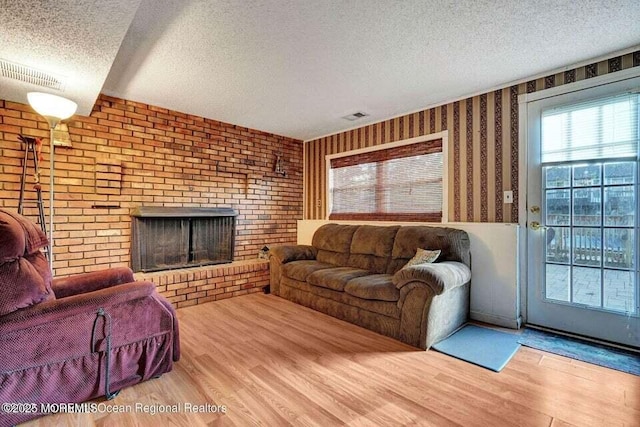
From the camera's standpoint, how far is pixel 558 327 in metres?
2.66

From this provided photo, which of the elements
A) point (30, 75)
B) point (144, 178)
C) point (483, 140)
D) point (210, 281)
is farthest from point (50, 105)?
point (483, 140)

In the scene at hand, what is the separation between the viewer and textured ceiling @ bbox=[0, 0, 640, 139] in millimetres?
1781

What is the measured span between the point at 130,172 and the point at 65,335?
7.16 feet

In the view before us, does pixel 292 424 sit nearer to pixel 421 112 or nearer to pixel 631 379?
pixel 631 379

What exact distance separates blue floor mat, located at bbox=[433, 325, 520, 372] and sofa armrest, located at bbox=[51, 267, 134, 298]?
2626 millimetres

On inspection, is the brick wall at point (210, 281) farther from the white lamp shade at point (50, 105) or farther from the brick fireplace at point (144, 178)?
the white lamp shade at point (50, 105)

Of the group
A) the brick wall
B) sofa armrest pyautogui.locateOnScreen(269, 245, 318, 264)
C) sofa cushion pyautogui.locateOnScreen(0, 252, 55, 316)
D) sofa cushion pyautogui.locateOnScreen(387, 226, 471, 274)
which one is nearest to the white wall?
sofa cushion pyautogui.locateOnScreen(387, 226, 471, 274)

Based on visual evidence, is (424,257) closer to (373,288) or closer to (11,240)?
(373,288)

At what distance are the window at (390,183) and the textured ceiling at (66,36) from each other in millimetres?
3012

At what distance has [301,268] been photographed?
3.50 m

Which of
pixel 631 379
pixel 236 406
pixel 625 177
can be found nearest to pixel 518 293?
pixel 631 379

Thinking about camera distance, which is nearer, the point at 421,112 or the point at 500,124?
the point at 500,124

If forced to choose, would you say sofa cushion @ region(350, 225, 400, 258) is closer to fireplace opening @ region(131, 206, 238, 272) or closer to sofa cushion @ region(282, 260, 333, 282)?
sofa cushion @ region(282, 260, 333, 282)

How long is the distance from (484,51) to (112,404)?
11.5 feet
